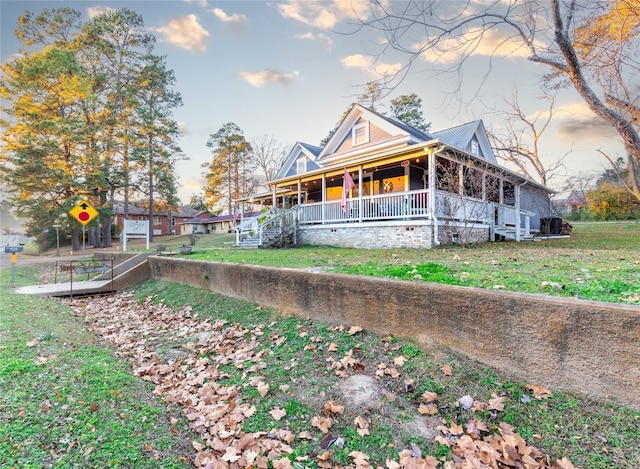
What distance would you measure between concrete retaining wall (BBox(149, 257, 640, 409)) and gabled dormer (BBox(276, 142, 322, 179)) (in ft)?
49.9

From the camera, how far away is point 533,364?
266 centimetres

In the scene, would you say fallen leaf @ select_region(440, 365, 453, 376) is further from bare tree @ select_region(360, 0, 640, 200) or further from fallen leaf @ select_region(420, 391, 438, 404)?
bare tree @ select_region(360, 0, 640, 200)

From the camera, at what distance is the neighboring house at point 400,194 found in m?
10.9

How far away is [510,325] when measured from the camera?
9.23ft

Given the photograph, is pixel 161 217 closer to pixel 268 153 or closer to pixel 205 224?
pixel 205 224

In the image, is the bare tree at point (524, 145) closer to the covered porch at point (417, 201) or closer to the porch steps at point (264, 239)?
the covered porch at point (417, 201)

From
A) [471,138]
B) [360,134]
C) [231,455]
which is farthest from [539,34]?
[471,138]

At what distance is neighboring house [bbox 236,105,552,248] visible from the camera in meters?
10.9

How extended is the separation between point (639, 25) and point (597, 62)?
78cm

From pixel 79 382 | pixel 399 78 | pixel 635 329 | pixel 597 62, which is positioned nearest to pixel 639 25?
pixel 597 62

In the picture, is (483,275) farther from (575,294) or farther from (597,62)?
(597,62)

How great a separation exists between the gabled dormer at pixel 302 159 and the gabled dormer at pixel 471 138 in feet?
23.8

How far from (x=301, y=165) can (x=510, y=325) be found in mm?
18167

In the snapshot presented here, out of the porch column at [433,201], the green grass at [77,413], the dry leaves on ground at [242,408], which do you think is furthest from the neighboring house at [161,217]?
the green grass at [77,413]
